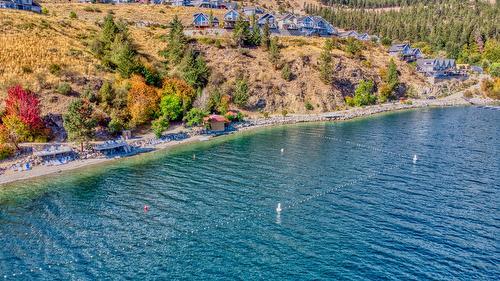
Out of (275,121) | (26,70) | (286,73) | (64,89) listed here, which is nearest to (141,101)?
(64,89)

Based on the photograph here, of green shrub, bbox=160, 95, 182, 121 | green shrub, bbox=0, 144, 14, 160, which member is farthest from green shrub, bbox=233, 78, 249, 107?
green shrub, bbox=0, 144, 14, 160

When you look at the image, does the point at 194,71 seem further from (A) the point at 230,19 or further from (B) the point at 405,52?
(B) the point at 405,52

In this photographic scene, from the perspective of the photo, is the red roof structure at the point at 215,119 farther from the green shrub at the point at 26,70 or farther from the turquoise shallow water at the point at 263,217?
the green shrub at the point at 26,70

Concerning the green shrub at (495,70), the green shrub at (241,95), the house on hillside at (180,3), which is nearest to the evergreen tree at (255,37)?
the green shrub at (241,95)

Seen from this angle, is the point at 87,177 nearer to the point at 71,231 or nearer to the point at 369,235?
the point at 71,231

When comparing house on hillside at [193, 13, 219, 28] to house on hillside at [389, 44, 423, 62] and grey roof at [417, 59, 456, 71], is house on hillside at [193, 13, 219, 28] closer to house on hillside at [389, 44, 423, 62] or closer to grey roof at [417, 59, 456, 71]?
house on hillside at [389, 44, 423, 62]

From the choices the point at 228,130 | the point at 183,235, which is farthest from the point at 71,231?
the point at 228,130
